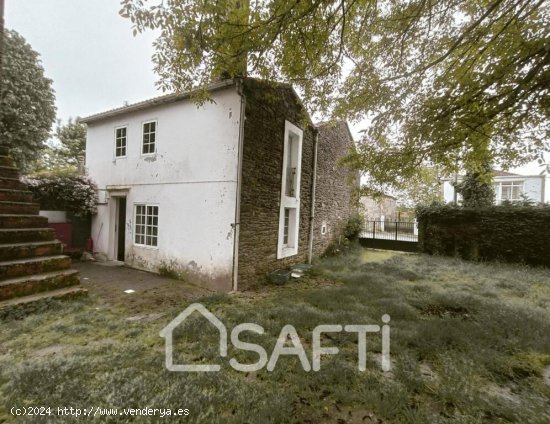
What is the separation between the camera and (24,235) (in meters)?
5.64

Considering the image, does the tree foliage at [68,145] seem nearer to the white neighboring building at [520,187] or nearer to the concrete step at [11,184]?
the concrete step at [11,184]

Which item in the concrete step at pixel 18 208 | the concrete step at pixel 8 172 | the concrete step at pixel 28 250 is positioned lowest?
the concrete step at pixel 28 250

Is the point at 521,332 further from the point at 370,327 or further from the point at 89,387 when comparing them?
the point at 89,387

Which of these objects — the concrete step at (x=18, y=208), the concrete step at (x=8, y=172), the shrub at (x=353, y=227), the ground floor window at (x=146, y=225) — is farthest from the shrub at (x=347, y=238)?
the concrete step at (x=8, y=172)

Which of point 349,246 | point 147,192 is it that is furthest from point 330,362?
point 349,246

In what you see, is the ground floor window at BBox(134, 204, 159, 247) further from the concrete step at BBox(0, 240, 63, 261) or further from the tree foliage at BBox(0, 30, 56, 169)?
the tree foliage at BBox(0, 30, 56, 169)

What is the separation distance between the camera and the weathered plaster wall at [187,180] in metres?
6.75

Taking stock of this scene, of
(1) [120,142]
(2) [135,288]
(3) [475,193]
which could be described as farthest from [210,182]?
(3) [475,193]

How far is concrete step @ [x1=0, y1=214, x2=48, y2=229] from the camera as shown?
5.57m

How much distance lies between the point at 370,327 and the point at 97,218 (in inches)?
411

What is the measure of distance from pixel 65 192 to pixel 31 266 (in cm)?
529

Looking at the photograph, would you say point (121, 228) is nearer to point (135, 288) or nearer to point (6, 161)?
point (6, 161)

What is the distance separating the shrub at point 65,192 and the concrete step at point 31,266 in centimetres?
462

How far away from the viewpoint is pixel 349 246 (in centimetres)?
1416
